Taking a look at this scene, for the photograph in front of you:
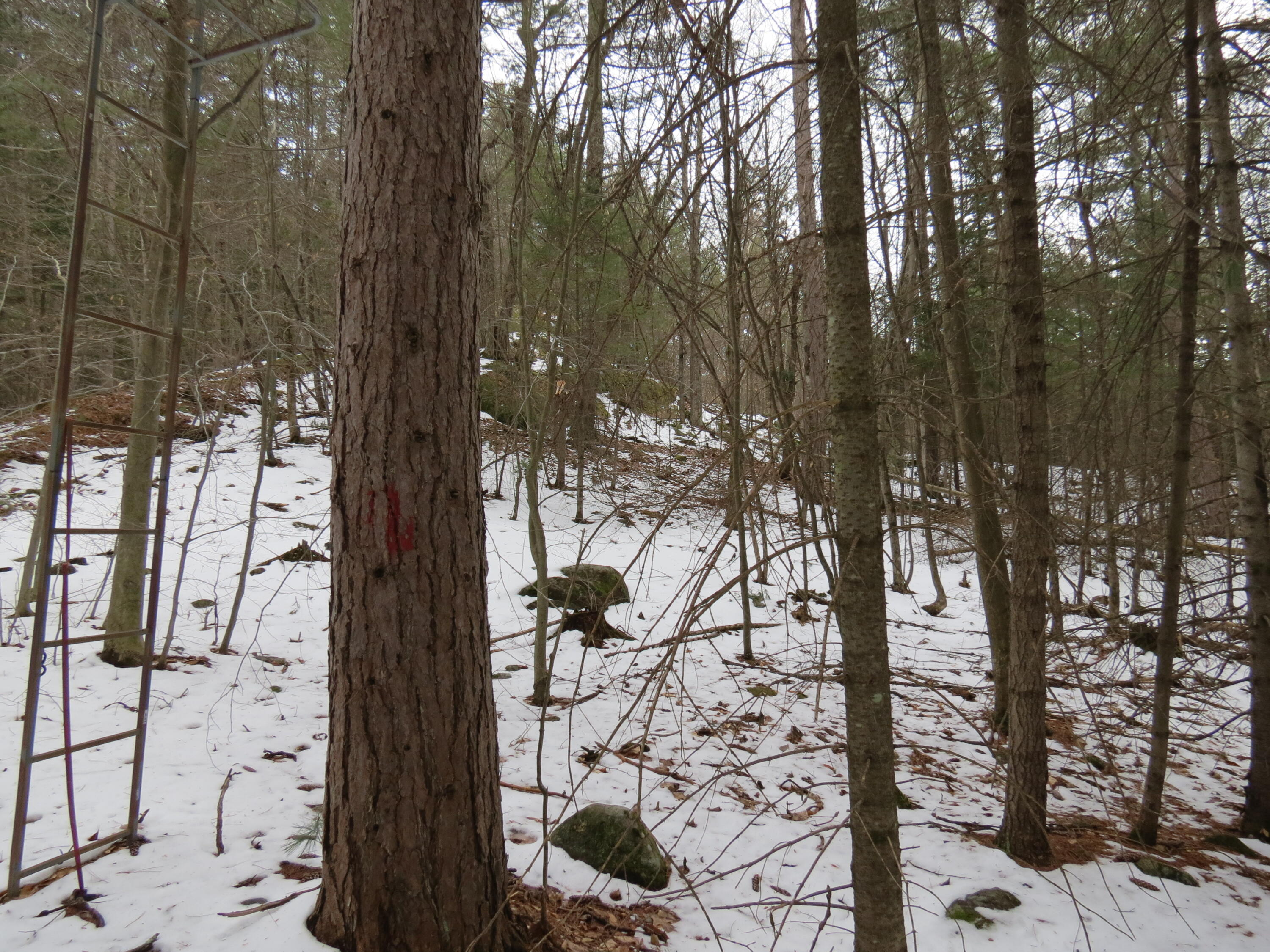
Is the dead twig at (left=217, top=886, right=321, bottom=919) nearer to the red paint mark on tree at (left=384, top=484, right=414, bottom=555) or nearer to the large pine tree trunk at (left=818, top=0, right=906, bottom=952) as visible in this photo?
the red paint mark on tree at (left=384, top=484, right=414, bottom=555)

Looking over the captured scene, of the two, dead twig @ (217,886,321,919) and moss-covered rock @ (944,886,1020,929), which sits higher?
dead twig @ (217,886,321,919)

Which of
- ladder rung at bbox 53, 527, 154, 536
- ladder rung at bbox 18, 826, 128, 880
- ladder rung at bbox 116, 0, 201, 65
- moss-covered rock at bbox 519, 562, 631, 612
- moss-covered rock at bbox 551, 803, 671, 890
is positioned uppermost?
ladder rung at bbox 116, 0, 201, 65

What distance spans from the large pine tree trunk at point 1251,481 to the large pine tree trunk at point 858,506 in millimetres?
2934

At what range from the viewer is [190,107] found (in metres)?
2.68

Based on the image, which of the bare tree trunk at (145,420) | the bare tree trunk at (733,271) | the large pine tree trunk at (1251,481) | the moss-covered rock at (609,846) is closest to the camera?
the bare tree trunk at (733,271)

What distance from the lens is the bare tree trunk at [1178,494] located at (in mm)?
2998

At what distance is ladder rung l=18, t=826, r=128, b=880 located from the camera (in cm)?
223

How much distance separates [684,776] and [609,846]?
85 cm

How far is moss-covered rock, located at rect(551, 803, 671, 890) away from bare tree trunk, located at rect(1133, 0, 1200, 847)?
7.40ft

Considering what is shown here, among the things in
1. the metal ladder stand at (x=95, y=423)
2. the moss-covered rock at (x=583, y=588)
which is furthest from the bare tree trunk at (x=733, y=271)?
the moss-covered rock at (x=583, y=588)

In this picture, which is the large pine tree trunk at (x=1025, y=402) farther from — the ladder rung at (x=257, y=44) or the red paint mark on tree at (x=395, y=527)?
the ladder rung at (x=257, y=44)

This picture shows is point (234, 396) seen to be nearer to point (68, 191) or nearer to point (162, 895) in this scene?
point (68, 191)

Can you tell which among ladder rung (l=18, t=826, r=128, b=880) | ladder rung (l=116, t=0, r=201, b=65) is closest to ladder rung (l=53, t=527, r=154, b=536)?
ladder rung (l=18, t=826, r=128, b=880)

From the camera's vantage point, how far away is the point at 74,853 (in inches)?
90.7
